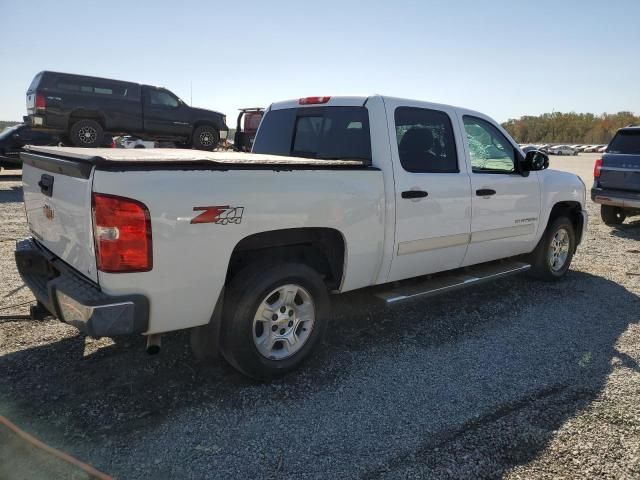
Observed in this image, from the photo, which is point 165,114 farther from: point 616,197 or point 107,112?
point 616,197

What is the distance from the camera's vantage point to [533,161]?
4.97m

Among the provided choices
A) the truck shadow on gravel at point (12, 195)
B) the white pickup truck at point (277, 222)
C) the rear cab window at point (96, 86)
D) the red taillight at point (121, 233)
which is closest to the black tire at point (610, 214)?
the white pickup truck at point (277, 222)

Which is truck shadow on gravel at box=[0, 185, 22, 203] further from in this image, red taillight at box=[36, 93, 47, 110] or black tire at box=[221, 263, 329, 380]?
black tire at box=[221, 263, 329, 380]

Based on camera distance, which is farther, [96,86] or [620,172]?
[96,86]

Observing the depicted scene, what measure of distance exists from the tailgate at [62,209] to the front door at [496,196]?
3184 mm

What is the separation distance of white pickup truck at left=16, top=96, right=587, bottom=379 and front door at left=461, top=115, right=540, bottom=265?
0.02 meters

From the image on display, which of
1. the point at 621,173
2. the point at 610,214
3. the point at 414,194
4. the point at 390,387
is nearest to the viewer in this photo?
the point at 390,387

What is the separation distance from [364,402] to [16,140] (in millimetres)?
14130

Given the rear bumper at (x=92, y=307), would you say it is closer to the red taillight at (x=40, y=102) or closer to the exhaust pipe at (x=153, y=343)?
the exhaust pipe at (x=153, y=343)

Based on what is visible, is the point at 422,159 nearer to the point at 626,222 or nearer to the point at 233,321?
the point at 233,321

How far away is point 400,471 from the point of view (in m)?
2.48

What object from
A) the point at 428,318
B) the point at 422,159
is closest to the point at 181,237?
the point at 422,159

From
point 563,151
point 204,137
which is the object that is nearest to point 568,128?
point 563,151

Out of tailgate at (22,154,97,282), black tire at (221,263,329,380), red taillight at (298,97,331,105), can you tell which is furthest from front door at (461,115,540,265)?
tailgate at (22,154,97,282)
